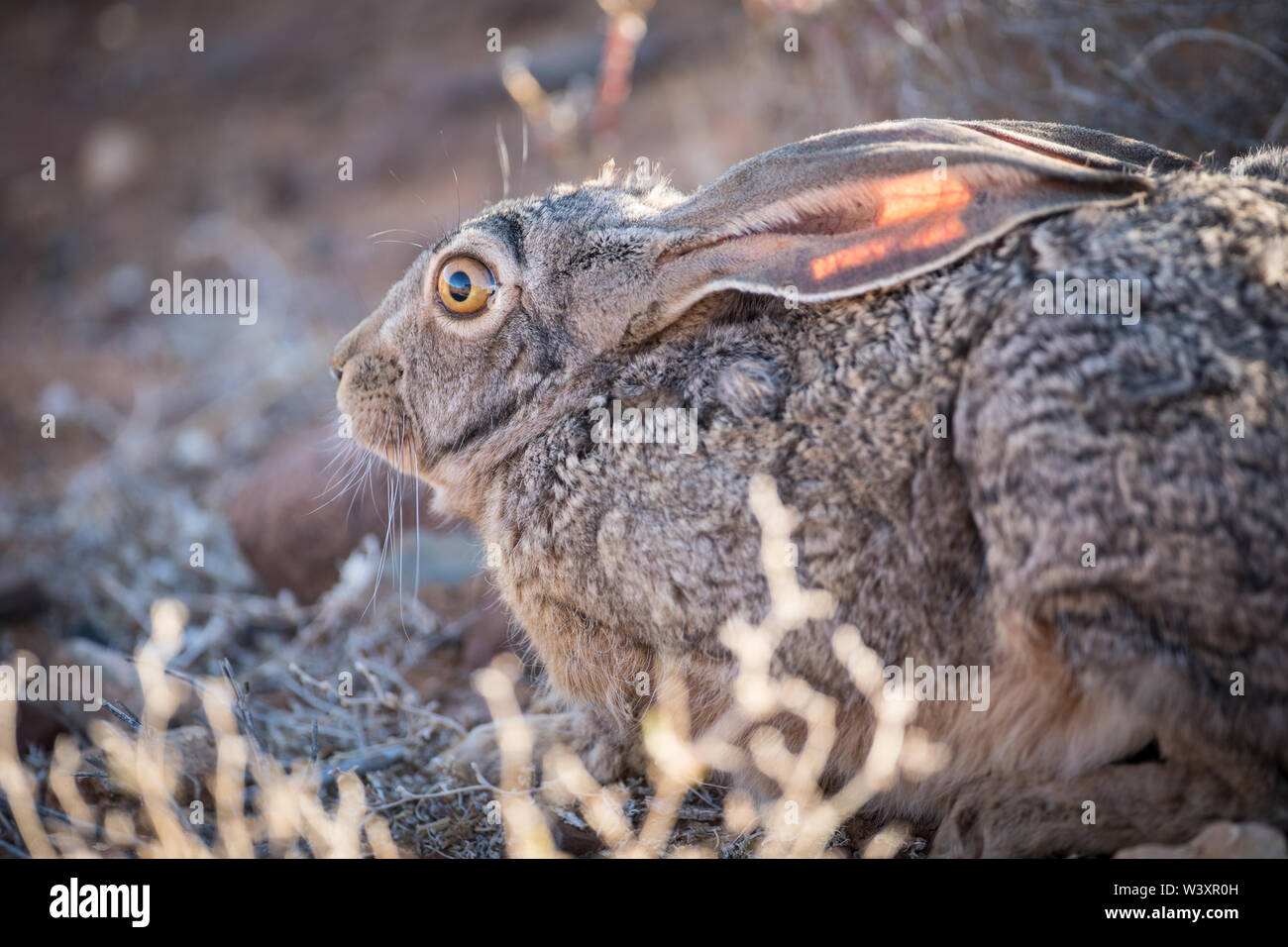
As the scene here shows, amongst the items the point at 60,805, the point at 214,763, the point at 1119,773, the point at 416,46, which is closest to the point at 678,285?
the point at 1119,773

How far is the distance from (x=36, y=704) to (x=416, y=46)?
10898 mm

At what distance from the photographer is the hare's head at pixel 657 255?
3.01m

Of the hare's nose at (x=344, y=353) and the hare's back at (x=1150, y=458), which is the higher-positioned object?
the hare's nose at (x=344, y=353)

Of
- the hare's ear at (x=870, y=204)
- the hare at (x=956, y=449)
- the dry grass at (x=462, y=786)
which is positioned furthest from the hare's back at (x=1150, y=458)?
the dry grass at (x=462, y=786)

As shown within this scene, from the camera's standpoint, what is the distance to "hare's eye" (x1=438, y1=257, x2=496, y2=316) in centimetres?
391

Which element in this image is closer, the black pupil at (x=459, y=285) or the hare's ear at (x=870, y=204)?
the hare's ear at (x=870, y=204)

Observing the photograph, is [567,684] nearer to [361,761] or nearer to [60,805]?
[361,761]

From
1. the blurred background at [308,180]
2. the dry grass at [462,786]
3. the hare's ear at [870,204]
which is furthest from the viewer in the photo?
the blurred background at [308,180]

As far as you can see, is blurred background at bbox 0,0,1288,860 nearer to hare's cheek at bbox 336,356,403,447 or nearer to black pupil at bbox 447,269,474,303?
hare's cheek at bbox 336,356,403,447

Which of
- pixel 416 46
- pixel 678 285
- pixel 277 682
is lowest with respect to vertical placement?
pixel 277 682

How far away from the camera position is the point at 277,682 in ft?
15.7

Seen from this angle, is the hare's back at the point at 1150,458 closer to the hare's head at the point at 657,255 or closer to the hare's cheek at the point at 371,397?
the hare's head at the point at 657,255

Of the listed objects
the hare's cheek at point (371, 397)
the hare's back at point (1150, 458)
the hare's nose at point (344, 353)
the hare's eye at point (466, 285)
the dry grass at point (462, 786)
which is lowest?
the dry grass at point (462, 786)

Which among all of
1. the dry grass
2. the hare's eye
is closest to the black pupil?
the hare's eye
